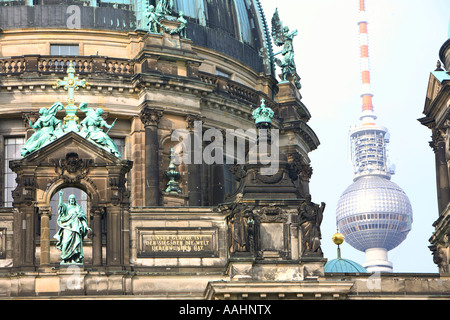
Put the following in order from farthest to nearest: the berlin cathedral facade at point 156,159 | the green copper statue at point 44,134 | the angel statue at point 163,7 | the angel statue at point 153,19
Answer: the angel statue at point 163,7 → the angel statue at point 153,19 → the green copper statue at point 44,134 → the berlin cathedral facade at point 156,159

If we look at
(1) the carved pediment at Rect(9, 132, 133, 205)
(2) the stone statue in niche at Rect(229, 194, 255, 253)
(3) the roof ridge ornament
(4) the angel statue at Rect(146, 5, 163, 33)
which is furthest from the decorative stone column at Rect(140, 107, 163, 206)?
(2) the stone statue in niche at Rect(229, 194, 255, 253)

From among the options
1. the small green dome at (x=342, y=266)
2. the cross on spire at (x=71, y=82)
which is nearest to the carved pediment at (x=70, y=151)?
the cross on spire at (x=71, y=82)

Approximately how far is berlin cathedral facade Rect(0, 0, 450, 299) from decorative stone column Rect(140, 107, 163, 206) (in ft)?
0.22

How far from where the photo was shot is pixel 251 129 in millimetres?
63188

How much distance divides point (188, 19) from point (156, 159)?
840cm

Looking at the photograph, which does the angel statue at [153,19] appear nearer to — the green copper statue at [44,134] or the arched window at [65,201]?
the arched window at [65,201]

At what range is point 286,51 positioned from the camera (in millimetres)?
67625

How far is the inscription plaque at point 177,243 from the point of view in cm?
Result: 4866

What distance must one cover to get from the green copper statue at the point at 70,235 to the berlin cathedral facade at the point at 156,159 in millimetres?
50

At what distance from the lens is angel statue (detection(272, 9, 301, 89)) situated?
2660 inches

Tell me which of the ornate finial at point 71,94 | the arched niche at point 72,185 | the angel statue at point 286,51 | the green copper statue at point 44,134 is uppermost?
the angel statue at point 286,51

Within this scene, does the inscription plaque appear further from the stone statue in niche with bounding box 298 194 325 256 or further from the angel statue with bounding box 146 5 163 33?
the angel statue with bounding box 146 5 163 33

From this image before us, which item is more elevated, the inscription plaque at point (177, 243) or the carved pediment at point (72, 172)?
the carved pediment at point (72, 172)
